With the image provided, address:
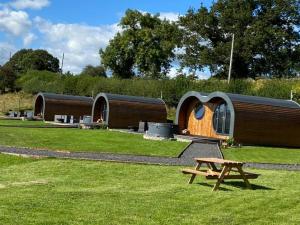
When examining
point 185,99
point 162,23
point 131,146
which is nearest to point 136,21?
point 162,23

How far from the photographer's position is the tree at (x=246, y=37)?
5522cm

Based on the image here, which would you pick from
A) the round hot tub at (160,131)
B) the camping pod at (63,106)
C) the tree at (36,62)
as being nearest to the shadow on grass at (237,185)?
the round hot tub at (160,131)

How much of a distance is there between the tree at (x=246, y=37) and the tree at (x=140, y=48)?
7.79m

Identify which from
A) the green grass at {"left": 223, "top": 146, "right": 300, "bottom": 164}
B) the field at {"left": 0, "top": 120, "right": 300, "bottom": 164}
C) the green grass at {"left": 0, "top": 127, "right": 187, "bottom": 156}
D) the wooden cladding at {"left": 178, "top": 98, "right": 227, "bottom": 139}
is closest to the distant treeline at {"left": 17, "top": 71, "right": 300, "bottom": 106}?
the wooden cladding at {"left": 178, "top": 98, "right": 227, "bottom": 139}

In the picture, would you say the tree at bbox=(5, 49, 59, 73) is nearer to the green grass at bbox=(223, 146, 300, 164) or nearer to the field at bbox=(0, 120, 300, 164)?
the field at bbox=(0, 120, 300, 164)

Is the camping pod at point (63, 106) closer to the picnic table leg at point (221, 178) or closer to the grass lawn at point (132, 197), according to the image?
the grass lawn at point (132, 197)

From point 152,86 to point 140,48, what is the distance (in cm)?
1823

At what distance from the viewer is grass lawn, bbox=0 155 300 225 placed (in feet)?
28.1

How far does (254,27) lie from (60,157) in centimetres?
4128

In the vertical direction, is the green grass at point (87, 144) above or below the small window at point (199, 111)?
below

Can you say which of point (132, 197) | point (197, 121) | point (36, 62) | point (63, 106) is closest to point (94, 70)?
point (36, 62)

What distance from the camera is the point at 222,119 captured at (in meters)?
31.4

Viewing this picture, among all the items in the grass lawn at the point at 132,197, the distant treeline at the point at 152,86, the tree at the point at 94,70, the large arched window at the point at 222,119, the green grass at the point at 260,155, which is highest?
the tree at the point at 94,70

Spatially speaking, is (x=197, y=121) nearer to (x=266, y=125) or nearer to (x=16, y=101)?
(x=266, y=125)
